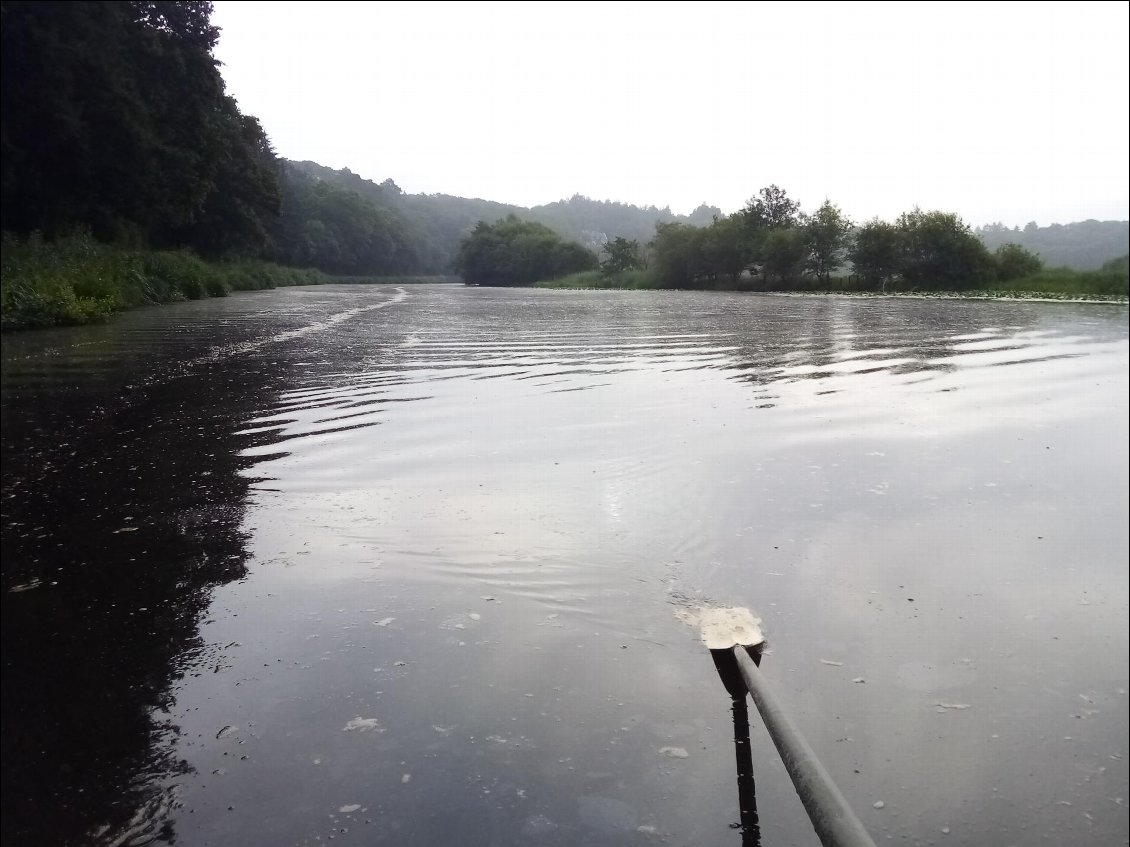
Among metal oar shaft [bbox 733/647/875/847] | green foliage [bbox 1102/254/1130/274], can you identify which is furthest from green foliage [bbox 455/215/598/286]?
metal oar shaft [bbox 733/647/875/847]

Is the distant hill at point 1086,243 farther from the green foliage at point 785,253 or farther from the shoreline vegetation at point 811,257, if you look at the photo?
the green foliage at point 785,253

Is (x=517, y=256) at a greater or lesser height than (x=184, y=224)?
greater

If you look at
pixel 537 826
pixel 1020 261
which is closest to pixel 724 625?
pixel 537 826

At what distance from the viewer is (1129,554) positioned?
117 inches

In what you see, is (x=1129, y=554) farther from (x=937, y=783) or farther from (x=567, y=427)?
(x=567, y=427)

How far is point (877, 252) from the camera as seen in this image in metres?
42.2

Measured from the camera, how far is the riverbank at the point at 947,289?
266 centimetres

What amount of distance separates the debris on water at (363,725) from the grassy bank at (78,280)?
7.45 m

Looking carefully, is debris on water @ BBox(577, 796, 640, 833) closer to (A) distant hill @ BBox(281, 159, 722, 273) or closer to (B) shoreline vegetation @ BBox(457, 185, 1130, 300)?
(B) shoreline vegetation @ BBox(457, 185, 1130, 300)

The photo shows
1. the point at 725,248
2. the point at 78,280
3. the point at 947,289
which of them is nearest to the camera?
the point at 78,280

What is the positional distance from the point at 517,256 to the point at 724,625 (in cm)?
9919

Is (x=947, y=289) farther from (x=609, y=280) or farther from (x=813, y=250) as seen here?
(x=609, y=280)

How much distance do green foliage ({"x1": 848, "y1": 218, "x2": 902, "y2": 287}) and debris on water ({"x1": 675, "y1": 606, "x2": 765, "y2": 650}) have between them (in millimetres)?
41142

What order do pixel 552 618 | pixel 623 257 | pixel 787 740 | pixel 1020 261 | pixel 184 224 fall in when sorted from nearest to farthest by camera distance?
1. pixel 787 740
2. pixel 552 618
3. pixel 1020 261
4. pixel 184 224
5. pixel 623 257
